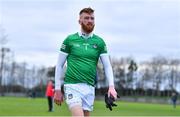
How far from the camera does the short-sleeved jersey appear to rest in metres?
7.95

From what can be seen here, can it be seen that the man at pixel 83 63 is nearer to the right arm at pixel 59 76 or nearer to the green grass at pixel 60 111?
the right arm at pixel 59 76

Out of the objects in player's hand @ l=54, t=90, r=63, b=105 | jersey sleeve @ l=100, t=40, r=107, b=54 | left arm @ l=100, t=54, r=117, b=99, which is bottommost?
player's hand @ l=54, t=90, r=63, b=105

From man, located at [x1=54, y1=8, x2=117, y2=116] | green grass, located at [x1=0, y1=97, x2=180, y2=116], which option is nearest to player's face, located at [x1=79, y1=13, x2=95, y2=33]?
man, located at [x1=54, y1=8, x2=117, y2=116]

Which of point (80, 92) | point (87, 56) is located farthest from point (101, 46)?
point (80, 92)

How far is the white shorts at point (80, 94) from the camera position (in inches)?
308

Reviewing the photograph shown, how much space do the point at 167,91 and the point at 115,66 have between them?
576 inches

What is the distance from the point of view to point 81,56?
7.96m

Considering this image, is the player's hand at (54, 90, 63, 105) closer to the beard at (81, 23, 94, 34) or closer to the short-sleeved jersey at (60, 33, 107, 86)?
the short-sleeved jersey at (60, 33, 107, 86)

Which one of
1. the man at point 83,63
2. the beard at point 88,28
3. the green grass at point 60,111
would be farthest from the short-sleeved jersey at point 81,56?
the green grass at point 60,111

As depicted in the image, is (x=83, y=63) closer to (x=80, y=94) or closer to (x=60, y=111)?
(x=80, y=94)

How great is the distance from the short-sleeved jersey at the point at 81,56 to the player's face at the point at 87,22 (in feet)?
0.45

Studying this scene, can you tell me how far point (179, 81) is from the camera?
5389 inches

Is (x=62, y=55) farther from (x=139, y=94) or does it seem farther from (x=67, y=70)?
(x=139, y=94)

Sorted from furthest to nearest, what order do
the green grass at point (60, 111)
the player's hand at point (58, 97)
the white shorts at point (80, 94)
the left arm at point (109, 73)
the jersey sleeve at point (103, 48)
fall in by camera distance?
the green grass at point (60, 111), the jersey sleeve at point (103, 48), the player's hand at point (58, 97), the white shorts at point (80, 94), the left arm at point (109, 73)
